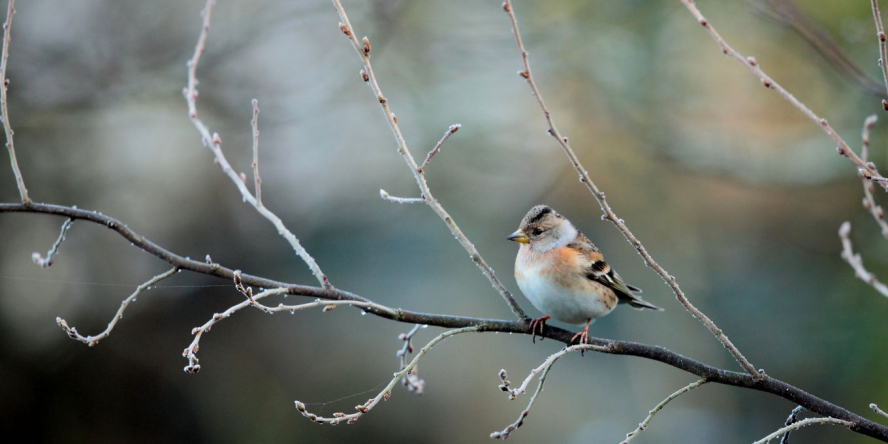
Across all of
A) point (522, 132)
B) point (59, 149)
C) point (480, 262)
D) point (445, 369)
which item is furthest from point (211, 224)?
point (480, 262)

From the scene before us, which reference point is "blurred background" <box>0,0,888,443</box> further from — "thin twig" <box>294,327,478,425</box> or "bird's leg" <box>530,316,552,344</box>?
"thin twig" <box>294,327,478,425</box>

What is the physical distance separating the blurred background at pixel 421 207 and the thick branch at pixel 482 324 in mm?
3199

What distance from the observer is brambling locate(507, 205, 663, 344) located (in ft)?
9.50

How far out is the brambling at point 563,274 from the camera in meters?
2.90

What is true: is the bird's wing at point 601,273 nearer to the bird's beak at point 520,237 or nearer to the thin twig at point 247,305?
the bird's beak at point 520,237

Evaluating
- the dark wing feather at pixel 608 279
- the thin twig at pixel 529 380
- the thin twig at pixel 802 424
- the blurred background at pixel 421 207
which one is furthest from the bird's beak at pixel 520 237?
the blurred background at pixel 421 207

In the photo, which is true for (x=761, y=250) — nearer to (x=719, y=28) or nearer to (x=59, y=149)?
(x=719, y=28)

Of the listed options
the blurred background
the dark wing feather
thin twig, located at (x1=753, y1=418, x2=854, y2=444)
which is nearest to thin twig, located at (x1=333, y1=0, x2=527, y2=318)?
thin twig, located at (x1=753, y1=418, x2=854, y2=444)

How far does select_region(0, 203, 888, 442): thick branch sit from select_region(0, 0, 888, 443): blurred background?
320 cm

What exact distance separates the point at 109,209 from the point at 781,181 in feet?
18.1

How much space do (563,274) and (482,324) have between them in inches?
41.1

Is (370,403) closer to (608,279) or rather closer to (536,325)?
(536,325)

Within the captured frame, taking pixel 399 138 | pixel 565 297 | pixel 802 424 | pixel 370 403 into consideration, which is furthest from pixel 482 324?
pixel 565 297

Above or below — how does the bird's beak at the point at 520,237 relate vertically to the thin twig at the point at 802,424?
above
